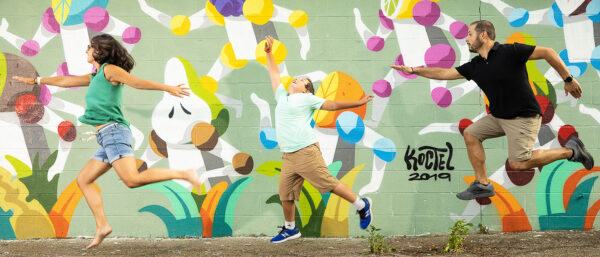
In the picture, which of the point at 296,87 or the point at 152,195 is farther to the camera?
the point at 152,195

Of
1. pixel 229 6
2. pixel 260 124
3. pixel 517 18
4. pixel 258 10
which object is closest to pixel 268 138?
pixel 260 124

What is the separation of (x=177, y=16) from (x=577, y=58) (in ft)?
15.4

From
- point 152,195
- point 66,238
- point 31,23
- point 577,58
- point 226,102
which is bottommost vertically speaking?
point 66,238

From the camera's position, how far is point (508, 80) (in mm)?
5465

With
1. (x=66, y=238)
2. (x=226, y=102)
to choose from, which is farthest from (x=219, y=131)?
(x=66, y=238)

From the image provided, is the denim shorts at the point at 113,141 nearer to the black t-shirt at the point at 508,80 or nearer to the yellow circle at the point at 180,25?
the yellow circle at the point at 180,25

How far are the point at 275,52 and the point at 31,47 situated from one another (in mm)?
2864

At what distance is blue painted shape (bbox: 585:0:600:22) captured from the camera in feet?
22.9

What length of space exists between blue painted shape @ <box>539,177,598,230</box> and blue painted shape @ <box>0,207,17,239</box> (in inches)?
243

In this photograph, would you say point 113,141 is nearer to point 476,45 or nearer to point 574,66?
point 476,45

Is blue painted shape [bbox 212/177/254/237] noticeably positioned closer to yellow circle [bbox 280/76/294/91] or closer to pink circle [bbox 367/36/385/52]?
yellow circle [bbox 280/76/294/91]

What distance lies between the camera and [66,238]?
23.2 ft

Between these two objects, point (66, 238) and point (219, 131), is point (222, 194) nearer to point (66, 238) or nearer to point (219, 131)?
point (219, 131)

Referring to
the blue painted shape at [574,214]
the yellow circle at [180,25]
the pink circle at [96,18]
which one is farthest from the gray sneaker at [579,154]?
the pink circle at [96,18]
